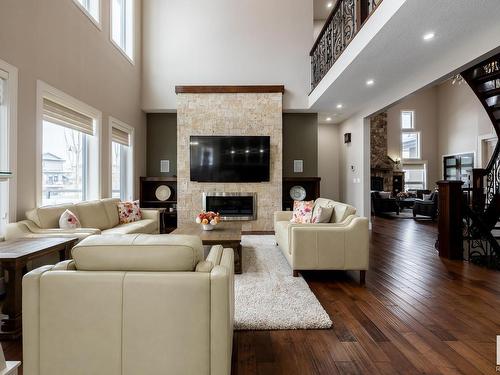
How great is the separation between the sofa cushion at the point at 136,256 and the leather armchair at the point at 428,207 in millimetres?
8736

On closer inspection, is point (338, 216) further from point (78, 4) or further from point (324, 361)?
point (78, 4)

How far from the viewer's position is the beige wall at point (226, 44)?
6641mm

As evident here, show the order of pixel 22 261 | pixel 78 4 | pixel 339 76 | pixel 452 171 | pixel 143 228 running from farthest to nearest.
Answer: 1. pixel 452 171
2. pixel 339 76
3. pixel 143 228
4. pixel 78 4
5. pixel 22 261

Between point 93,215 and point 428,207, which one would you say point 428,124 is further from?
point 93,215

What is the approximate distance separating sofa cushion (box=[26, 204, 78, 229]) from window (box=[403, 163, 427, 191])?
41.8 feet

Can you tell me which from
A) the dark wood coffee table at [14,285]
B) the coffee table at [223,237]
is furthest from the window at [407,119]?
the dark wood coffee table at [14,285]

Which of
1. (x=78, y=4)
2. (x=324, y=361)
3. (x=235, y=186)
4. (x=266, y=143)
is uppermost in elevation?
(x=78, y=4)

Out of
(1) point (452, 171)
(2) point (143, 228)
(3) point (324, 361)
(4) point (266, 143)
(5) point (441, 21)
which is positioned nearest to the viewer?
(3) point (324, 361)

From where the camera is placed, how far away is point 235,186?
6.54 meters

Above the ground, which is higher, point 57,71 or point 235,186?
point 57,71

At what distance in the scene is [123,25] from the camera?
5980 millimetres

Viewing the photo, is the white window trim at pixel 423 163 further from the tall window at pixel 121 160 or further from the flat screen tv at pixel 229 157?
the tall window at pixel 121 160

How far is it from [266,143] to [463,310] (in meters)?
4.71

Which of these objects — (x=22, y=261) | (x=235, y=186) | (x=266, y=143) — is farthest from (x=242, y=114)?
(x=22, y=261)
